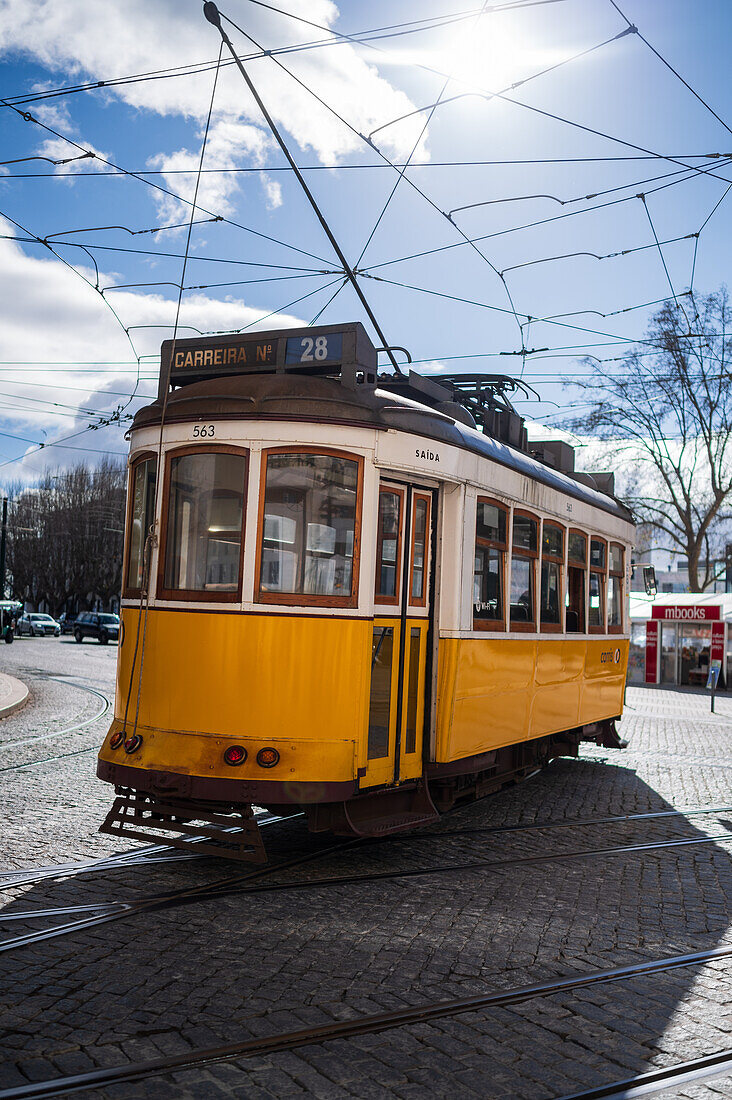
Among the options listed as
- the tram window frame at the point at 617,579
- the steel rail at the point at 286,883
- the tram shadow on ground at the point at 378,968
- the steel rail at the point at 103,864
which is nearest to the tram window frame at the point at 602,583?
the tram window frame at the point at 617,579

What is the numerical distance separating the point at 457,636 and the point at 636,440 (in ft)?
91.7

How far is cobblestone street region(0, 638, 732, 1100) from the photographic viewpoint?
12.2 ft

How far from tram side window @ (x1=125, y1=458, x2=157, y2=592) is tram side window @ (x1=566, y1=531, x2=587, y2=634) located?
4670 mm

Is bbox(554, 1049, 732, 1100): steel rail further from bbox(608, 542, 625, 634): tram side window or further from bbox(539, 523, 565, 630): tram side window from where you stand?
bbox(608, 542, 625, 634): tram side window

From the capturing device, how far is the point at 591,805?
9.64 m

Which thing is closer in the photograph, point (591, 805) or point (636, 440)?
point (591, 805)

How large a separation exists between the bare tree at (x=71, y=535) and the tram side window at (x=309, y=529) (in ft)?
189

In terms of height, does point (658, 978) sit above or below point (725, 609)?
below

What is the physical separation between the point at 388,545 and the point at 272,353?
5.01ft

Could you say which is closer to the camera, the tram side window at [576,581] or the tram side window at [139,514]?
the tram side window at [139,514]

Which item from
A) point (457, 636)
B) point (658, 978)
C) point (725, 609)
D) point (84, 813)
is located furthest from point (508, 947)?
point (725, 609)

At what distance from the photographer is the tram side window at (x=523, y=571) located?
329 inches

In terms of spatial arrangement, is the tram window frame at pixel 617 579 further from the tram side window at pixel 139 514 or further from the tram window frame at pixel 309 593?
the tram side window at pixel 139 514

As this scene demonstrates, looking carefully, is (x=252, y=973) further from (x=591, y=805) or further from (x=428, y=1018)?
(x=591, y=805)
